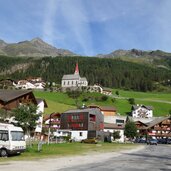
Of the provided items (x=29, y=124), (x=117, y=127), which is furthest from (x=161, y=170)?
(x=117, y=127)

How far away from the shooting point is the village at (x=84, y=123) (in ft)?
230

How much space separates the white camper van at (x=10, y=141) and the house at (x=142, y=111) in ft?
381

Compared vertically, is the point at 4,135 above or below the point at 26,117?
below

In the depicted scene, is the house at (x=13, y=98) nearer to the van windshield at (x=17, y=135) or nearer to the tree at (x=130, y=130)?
the van windshield at (x=17, y=135)

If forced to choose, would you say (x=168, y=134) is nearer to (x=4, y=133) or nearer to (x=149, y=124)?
(x=149, y=124)

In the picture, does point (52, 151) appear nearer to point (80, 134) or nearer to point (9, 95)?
point (9, 95)

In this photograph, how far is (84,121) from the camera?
10138 centimetres

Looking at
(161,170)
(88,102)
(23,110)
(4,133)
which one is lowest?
(161,170)

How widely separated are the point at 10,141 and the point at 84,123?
2764 inches

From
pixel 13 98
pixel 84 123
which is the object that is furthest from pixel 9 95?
pixel 84 123

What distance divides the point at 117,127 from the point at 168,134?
90.2 ft

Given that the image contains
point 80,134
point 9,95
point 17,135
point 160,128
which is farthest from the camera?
point 160,128

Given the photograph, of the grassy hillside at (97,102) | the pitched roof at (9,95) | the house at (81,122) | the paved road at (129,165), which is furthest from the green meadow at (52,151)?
the grassy hillside at (97,102)

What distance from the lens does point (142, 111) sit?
500 feet
